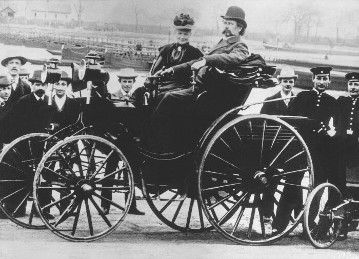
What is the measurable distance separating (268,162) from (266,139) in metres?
0.15

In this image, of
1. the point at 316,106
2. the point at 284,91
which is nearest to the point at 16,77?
the point at 284,91

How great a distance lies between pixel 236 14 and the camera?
3092 mm

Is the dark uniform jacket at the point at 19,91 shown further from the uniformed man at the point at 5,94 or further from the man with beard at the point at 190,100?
the man with beard at the point at 190,100

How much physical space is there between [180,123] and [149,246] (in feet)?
2.57

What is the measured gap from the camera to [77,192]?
268 centimetres

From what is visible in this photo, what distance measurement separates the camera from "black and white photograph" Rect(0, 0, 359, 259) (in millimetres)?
2809

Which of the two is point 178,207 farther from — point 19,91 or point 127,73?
point 19,91

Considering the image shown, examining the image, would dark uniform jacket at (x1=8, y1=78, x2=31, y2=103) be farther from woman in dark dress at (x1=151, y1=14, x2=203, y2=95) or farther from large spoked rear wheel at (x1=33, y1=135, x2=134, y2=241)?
woman in dark dress at (x1=151, y1=14, x2=203, y2=95)

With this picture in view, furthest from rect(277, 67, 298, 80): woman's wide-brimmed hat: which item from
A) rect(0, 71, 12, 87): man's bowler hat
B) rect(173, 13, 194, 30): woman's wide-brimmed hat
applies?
rect(0, 71, 12, 87): man's bowler hat

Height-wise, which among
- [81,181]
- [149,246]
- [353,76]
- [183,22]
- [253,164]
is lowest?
[149,246]

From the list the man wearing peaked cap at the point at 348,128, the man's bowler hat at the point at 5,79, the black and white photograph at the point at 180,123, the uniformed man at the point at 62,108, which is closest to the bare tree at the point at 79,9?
the black and white photograph at the point at 180,123

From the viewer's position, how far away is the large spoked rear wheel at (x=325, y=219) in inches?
118

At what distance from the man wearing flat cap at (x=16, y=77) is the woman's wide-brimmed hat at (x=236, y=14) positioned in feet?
4.71

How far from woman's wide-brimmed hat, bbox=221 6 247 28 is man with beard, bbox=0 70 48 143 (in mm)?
1358
